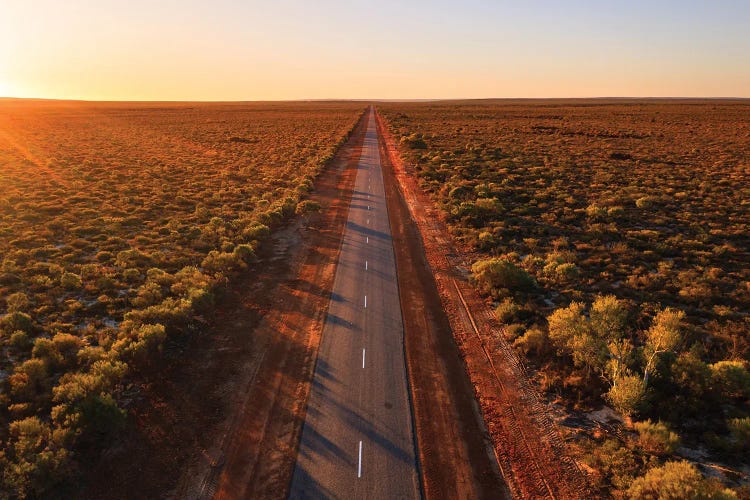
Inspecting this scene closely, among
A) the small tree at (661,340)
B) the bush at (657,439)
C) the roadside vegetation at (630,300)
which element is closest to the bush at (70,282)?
the roadside vegetation at (630,300)

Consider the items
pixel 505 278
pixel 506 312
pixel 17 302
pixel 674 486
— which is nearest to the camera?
pixel 674 486

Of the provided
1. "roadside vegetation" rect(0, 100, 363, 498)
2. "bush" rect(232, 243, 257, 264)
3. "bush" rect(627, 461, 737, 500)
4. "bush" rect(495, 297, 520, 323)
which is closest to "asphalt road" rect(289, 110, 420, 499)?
"bush" rect(495, 297, 520, 323)

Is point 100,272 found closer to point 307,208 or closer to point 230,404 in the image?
point 230,404

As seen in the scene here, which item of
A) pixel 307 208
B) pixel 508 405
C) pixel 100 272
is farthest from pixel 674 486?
pixel 307 208

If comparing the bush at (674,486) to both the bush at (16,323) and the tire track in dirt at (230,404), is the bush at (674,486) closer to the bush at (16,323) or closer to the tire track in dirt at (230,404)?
the tire track in dirt at (230,404)

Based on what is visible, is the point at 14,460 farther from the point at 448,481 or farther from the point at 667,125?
the point at 667,125
